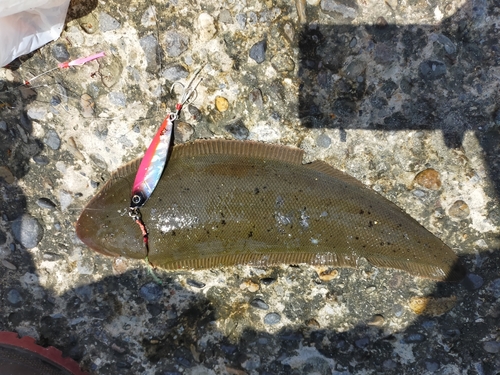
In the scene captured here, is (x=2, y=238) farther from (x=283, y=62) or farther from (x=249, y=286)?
(x=283, y=62)

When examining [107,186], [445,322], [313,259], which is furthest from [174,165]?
[445,322]

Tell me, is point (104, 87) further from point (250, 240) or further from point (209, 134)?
point (250, 240)

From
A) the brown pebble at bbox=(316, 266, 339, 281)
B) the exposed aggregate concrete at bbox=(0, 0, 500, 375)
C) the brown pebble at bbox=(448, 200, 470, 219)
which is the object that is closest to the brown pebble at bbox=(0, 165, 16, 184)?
the exposed aggregate concrete at bbox=(0, 0, 500, 375)

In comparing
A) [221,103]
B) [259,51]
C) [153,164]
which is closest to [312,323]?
[153,164]

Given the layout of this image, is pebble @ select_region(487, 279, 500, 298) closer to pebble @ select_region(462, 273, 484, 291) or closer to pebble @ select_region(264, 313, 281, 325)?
pebble @ select_region(462, 273, 484, 291)

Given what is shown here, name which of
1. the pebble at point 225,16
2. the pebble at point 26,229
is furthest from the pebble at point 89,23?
the pebble at point 26,229
